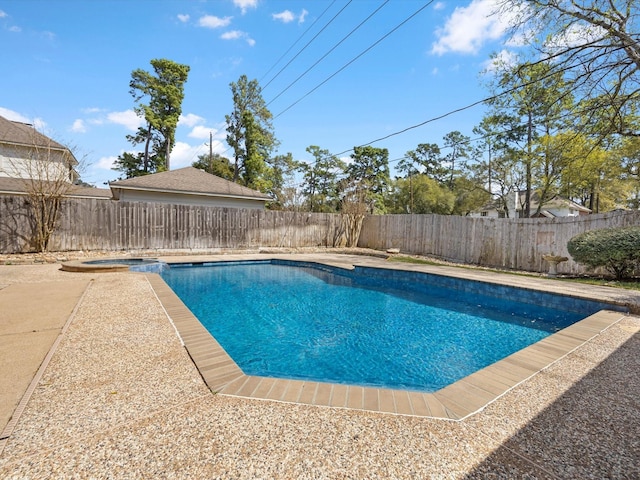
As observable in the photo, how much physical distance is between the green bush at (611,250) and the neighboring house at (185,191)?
1327cm

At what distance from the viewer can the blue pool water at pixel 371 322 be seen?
144 inches

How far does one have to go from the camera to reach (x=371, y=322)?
5.26 m

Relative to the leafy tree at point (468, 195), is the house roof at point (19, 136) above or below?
above

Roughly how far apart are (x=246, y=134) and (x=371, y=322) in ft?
64.8

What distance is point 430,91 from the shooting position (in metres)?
11.2

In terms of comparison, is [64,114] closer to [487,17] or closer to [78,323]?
[78,323]

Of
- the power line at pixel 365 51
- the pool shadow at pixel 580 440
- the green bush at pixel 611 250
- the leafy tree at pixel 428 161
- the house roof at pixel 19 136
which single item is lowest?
the pool shadow at pixel 580 440

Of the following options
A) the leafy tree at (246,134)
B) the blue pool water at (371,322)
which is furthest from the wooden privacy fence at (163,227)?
the leafy tree at (246,134)

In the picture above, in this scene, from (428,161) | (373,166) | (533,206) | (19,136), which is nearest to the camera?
(19,136)

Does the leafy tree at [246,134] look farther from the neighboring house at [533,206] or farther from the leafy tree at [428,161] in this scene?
the leafy tree at [428,161]

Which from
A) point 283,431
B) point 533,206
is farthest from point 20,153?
point 533,206

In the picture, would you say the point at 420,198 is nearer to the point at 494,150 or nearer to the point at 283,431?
the point at 494,150

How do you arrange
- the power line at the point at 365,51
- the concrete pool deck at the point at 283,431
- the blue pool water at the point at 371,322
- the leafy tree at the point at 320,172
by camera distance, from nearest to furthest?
the concrete pool deck at the point at 283,431
the blue pool water at the point at 371,322
the power line at the point at 365,51
the leafy tree at the point at 320,172

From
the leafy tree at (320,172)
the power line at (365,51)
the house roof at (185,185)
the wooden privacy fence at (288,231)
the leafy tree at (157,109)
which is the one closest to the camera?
the power line at (365,51)
